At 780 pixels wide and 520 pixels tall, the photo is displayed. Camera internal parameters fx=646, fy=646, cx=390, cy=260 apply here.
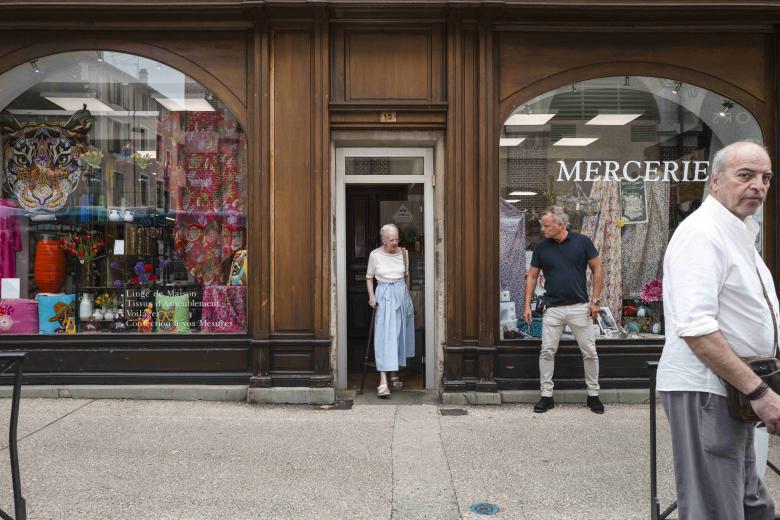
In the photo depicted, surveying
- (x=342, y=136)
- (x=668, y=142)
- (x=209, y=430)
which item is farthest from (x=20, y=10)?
(x=668, y=142)

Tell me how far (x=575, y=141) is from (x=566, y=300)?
197 cm

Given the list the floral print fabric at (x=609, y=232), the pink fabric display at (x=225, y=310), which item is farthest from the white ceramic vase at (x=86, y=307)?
the floral print fabric at (x=609, y=232)

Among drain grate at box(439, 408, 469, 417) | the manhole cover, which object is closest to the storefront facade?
drain grate at box(439, 408, 469, 417)

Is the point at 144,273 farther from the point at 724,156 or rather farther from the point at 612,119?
the point at 724,156

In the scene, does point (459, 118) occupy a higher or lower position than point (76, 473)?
higher

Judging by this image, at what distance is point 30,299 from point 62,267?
48 cm

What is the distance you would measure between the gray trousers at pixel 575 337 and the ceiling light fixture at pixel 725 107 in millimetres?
2808

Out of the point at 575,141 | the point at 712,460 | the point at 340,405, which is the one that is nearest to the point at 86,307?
the point at 340,405

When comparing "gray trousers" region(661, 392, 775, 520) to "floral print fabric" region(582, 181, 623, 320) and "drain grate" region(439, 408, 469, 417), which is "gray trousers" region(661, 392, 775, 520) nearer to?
"drain grate" region(439, 408, 469, 417)

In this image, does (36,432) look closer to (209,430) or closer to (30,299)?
(209,430)

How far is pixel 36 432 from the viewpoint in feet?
18.4

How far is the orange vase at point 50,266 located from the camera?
7301 millimetres

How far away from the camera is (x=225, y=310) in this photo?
7.18 meters

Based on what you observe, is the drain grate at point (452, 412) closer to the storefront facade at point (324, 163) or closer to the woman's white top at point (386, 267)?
the storefront facade at point (324, 163)
